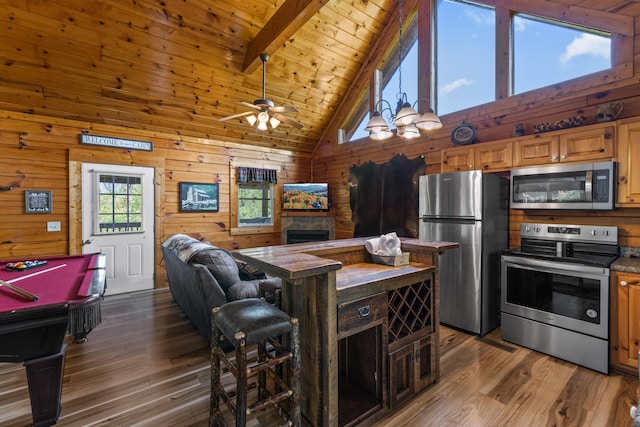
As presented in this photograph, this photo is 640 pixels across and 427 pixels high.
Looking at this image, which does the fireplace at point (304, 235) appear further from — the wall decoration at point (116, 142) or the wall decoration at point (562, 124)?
the wall decoration at point (562, 124)

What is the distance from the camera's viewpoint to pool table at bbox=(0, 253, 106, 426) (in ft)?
5.36

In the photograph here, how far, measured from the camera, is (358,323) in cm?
180

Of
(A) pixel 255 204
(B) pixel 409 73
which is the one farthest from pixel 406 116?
(A) pixel 255 204

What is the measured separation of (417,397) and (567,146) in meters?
2.75

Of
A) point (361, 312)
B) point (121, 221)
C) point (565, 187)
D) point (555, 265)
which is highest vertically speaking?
point (565, 187)

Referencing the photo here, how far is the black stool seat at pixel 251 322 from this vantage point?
1575 mm

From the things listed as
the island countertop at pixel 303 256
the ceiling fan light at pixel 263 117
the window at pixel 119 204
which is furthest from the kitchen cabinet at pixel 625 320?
the window at pixel 119 204

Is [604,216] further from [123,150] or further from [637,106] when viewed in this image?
[123,150]

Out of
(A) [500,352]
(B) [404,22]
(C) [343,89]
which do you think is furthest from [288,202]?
(A) [500,352]

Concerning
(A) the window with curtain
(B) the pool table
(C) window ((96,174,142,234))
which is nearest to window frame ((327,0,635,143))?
(A) the window with curtain

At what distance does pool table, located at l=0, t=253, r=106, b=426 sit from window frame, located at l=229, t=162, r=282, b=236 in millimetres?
3680

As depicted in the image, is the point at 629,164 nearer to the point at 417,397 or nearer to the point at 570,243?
the point at 570,243

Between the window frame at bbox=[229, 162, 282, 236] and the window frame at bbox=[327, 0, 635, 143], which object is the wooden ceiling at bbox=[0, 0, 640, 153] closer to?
the window frame at bbox=[327, 0, 635, 143]

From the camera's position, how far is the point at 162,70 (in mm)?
4145
